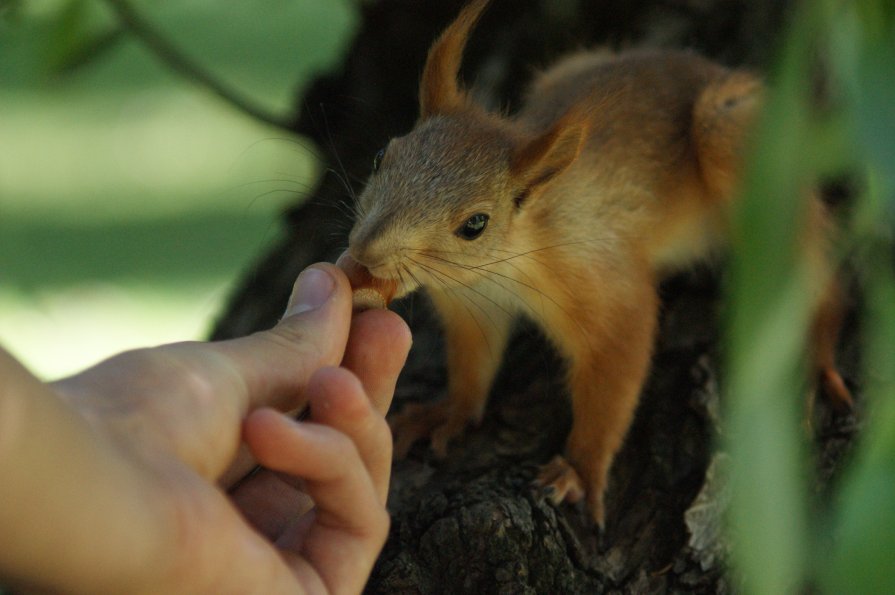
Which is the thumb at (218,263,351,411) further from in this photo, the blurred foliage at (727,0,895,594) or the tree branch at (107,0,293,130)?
the tree branch at (107,0,293,130)

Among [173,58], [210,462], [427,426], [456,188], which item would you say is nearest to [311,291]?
[210,462]

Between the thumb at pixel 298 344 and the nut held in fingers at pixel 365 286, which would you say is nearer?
the thumb at pixel 298 344

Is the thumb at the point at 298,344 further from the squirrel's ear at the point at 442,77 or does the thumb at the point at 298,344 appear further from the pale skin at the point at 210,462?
the squirrel's ear at the point at 442,77

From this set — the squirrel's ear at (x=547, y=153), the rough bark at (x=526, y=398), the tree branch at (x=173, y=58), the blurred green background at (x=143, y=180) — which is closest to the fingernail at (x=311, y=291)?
the rough bark at (x=526, y=398)

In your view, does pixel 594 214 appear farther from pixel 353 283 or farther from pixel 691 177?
pixel 353 283

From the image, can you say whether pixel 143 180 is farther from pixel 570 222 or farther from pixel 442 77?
pixel 570 222

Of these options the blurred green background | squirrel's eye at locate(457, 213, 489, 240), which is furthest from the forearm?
the blurred green background
